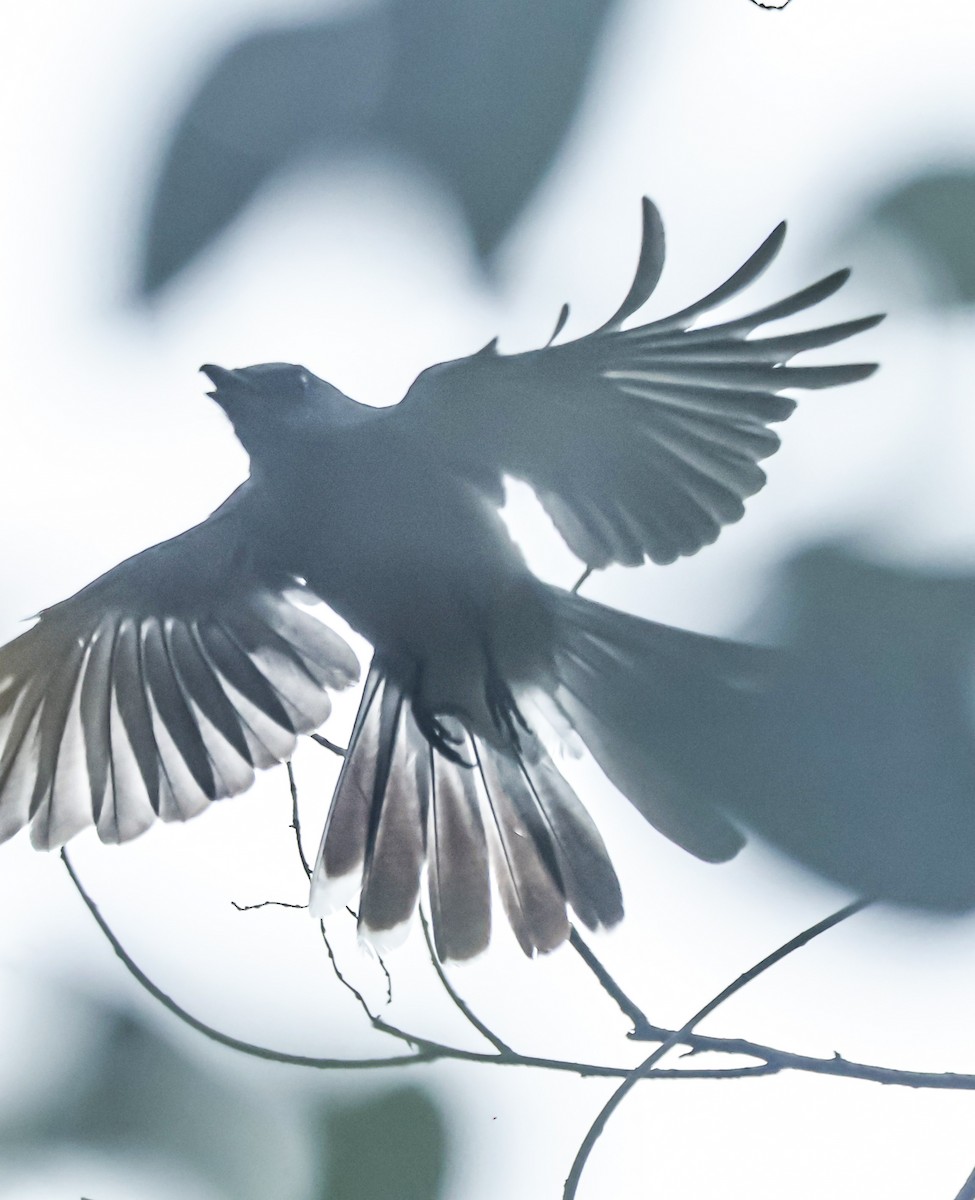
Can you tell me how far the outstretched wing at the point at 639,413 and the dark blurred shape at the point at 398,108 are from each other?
65 mm

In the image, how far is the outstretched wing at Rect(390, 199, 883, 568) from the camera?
55 cm

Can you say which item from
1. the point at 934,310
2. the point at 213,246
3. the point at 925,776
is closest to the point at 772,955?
the point at 925,776

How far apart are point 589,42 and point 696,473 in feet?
0.80

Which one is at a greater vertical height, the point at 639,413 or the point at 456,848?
the point at 639,413

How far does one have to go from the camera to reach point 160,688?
885 millimetres

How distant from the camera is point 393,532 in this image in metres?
0.58

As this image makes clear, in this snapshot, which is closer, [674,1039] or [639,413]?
[674,1039]

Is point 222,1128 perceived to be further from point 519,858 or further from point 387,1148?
point 519,858

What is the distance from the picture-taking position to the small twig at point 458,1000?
528 mm

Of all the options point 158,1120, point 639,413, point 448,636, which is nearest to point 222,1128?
point 158,1120

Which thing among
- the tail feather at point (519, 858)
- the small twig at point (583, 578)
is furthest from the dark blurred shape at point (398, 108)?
the tail feather at point (519, 858)

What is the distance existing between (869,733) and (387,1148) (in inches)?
11.1

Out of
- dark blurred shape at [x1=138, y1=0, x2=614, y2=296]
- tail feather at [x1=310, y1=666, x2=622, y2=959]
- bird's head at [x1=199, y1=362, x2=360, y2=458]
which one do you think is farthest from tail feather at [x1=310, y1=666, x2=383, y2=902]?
dark blurred shape at [x1=138, y1=0, x2=614, y2=296]

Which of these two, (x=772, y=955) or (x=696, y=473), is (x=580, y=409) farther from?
(x=772, y=955)
